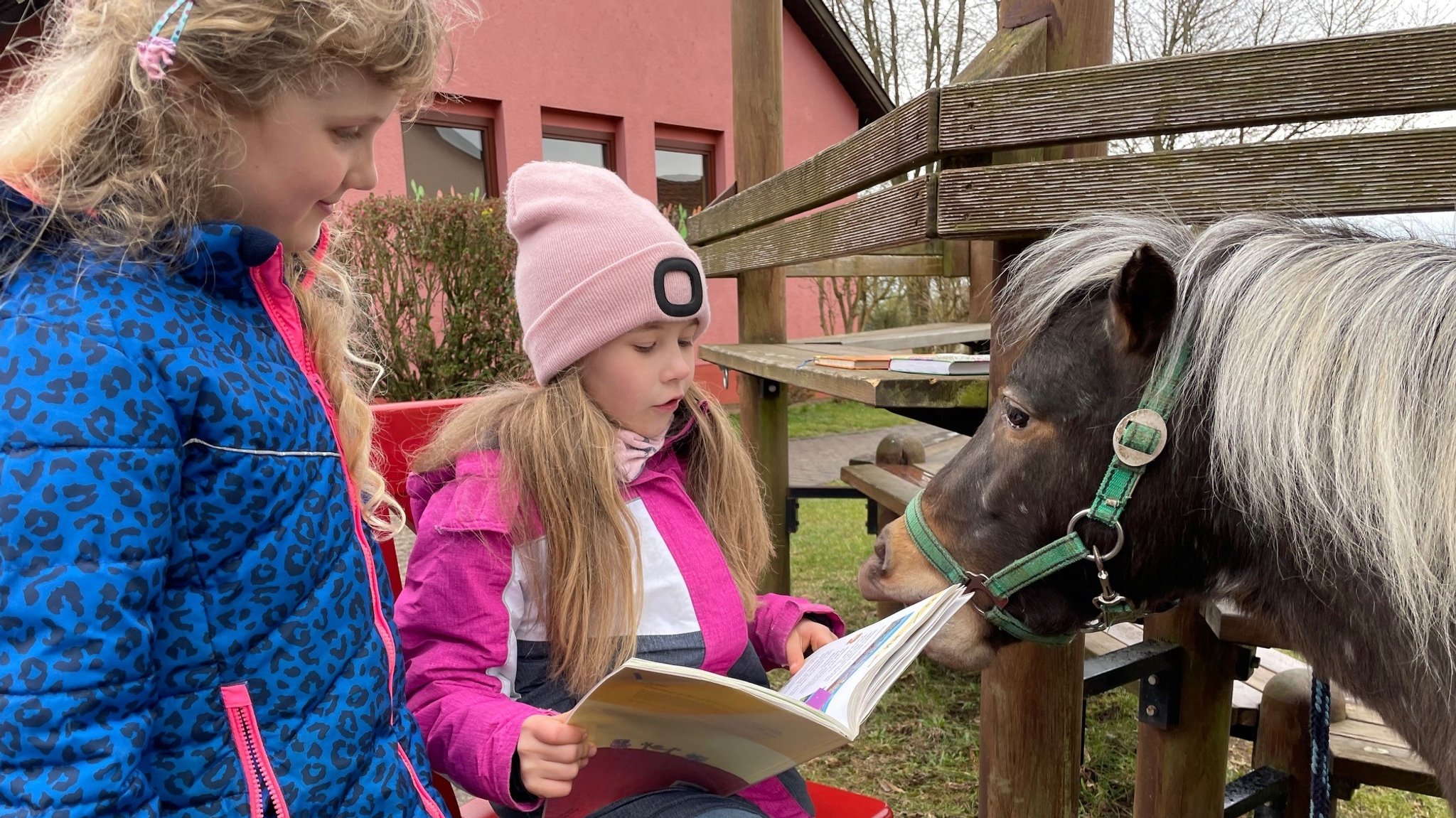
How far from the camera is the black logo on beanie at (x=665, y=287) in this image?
1.56 metres

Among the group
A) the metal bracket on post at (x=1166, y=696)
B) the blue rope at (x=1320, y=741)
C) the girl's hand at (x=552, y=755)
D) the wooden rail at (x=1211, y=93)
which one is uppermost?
the wooden rail at (x=1211, y=93)

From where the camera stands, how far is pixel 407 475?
1.80 metres

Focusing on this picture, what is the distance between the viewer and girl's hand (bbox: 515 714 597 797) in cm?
123

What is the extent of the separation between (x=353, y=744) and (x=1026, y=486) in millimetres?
1079

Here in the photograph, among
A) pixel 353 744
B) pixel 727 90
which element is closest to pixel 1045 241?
pixel 353 744

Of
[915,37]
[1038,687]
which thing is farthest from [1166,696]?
[915,37]

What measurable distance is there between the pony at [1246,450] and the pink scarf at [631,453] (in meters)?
0.53

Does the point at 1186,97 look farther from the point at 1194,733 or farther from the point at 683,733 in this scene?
the point at 1194,733

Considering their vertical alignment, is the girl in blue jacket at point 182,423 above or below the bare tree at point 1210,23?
below

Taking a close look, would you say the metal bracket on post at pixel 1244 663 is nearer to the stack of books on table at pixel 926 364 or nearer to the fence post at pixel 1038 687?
the fence post at pixel 1038 687

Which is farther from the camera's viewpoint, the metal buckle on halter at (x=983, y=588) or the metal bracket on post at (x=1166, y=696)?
the metal bracket on post at (x=1166, y=696)

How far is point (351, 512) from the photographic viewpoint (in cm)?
123

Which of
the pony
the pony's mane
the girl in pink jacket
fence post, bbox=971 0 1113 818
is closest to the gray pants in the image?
the girl in pink jacket

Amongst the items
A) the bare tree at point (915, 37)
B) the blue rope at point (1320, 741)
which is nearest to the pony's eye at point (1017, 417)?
the blue rope at point (1320, 741)
